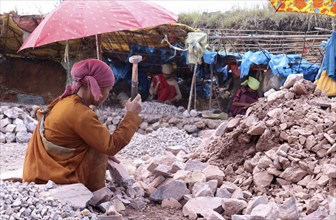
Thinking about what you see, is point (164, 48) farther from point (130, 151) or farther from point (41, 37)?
point (41, 37)

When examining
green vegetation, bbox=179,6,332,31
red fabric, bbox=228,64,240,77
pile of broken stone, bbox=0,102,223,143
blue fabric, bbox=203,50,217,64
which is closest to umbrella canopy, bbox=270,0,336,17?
pile of broken stone, bbox=0,102,223,143

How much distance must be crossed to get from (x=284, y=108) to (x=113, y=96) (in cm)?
904

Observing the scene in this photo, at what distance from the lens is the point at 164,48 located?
1273 centimetres

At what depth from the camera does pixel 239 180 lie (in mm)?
4816

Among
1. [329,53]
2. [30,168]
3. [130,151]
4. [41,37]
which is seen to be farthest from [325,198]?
[130,151]

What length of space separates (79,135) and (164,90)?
9230 millimetres

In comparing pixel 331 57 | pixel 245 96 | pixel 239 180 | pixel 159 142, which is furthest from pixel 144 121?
pixel 239 180

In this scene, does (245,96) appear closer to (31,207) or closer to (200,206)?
(200,206)

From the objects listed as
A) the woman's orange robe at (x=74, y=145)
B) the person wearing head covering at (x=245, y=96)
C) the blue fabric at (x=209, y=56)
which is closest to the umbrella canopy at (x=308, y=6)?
the woman's orange robe at (x=74, y=145)

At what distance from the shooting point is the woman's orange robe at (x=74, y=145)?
3.81 meters

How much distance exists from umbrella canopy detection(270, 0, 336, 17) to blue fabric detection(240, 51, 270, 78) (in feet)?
13.8

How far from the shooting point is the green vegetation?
16000 mm

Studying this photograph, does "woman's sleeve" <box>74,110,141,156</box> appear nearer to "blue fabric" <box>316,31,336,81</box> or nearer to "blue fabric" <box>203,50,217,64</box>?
"blue fabric" <box>316,31,336,81</box>

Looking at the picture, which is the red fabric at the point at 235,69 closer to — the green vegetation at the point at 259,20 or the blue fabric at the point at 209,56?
the blue fabric at the point at 209,56
